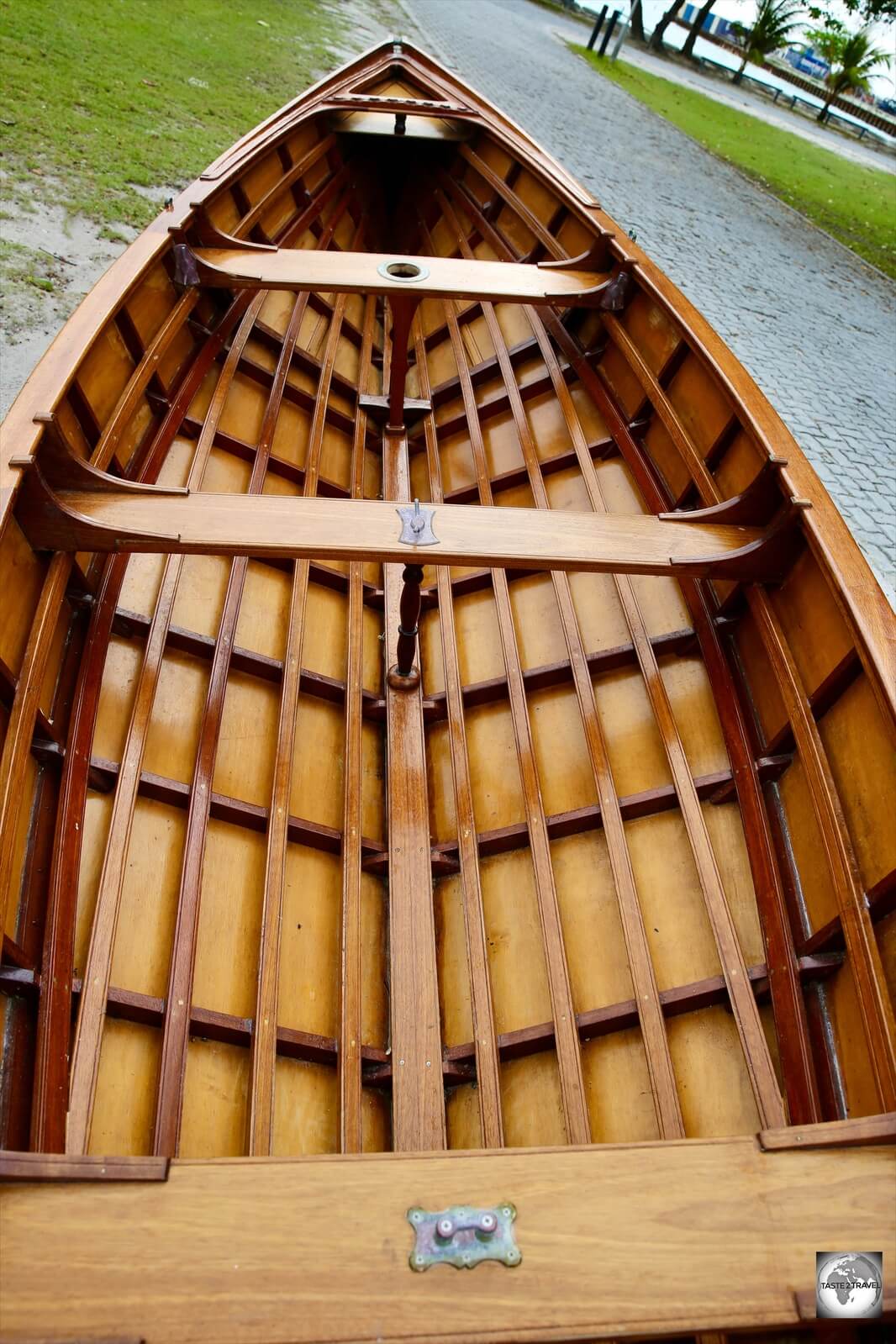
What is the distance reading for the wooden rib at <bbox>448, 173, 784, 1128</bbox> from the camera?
74.9 inches

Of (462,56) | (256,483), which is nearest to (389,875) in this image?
(256,483)

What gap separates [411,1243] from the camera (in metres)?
1.27

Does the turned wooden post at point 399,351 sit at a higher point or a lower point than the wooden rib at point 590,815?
higher

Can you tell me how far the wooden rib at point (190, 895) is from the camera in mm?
1839

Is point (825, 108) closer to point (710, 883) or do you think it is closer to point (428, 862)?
point (710, 883)

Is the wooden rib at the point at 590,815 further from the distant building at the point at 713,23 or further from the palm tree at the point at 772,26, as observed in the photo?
the distant building at the point at 713,23

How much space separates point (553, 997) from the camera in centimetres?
212

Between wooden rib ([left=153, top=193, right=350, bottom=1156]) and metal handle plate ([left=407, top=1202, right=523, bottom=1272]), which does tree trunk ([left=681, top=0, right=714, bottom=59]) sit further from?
metal handle plate ([left=407, top=1202, right=523, bottom=1272])

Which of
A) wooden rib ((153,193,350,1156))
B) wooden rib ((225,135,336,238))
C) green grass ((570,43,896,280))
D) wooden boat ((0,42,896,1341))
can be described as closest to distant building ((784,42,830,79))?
green grass ((570,43,896,280))

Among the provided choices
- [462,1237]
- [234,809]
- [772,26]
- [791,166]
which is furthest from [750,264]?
[772,26]

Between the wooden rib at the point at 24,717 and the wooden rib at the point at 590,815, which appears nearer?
the wooden rib at the point at 24,717

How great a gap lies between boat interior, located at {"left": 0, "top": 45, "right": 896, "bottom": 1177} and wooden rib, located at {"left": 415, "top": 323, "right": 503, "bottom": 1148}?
0.01 meters

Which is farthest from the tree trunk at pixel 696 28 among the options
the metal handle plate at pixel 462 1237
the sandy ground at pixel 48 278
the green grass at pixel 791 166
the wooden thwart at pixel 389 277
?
the metal handle plate at pixel 462 1237

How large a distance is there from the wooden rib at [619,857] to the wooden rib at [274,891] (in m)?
0.94
